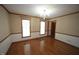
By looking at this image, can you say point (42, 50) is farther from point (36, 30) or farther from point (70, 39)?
point (36, 30)

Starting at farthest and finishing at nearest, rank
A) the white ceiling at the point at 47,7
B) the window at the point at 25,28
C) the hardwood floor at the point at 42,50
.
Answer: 1. the window at the point at 25,28
2. the hardwood floor at the point at 42,50
3. the white ceiling at the point at 47,7

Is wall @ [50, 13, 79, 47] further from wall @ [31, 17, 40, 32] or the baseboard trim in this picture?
wall @ [31, 17, 40, 32]

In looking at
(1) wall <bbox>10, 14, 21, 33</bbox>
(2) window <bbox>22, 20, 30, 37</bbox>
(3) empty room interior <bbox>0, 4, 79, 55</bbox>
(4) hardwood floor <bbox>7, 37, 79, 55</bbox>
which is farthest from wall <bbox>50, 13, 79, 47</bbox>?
(1) wall <bbox>10, 14, 21, 33</bbox>

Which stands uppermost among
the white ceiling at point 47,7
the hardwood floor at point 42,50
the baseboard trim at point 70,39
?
the white ceiling at point 47,7

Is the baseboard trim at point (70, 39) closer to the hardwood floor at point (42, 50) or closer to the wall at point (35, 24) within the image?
the hardwood floor at point (42, 50)

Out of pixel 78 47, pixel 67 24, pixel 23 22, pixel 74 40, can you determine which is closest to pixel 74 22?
pixel 67 24

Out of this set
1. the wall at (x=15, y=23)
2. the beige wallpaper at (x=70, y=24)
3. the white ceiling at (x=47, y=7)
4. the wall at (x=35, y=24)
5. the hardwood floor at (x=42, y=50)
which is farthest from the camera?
the wall at (x=35, y=24)

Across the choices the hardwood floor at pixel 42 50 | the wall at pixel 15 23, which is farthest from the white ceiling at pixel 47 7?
the hardwood floor at pixel 42 50

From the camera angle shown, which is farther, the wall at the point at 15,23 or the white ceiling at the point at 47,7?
the wall at the point at 15,23

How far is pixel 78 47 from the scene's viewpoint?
342 cm

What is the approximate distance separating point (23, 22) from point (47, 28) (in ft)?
9.76

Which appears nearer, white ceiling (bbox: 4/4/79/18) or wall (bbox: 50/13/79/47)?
white ceiling (bbox: 4/4/79/18)

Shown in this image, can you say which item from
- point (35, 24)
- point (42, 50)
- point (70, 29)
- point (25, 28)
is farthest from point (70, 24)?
point (25, 28)
